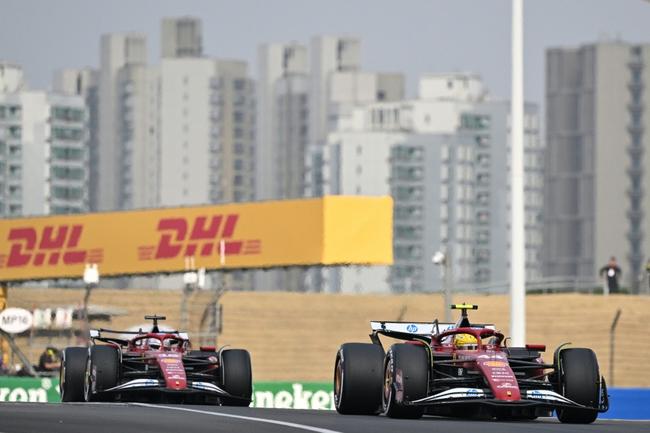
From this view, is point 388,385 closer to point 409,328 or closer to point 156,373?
point 409,328

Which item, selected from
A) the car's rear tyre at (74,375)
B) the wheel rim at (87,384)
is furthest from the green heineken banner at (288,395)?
the wheel rim at (87,384)

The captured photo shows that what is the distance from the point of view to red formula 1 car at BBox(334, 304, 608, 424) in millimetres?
21172

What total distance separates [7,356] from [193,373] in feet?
98.2

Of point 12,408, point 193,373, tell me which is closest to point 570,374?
point 12,408

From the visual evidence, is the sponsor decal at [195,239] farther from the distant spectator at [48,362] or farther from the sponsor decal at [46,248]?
the distant spectator at [48,362]

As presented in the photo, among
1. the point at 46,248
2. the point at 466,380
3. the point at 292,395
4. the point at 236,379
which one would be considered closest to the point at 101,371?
the point at 236,379

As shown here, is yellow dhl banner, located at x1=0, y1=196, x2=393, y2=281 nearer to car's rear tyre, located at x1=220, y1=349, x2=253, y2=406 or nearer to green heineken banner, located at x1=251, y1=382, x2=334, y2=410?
green heineken banner, located at x1=251, y1=382, x2=334, y2=410

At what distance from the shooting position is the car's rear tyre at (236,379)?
91.6 feet

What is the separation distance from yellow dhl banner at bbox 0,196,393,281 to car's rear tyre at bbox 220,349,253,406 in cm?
3141

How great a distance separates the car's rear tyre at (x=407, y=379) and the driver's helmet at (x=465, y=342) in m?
1.01

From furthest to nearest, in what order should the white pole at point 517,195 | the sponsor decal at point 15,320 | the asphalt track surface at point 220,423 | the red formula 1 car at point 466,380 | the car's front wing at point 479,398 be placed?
the sponsor decal at point 15,320, the white pole at point 517,195, the red formula 1 car at point 466,380, the car's front wing at point 479,398, the asphalt track surface at point 220,423

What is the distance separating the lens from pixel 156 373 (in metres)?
28.3

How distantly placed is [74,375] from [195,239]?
33.8 metres

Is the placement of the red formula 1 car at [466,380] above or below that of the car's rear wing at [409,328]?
below
